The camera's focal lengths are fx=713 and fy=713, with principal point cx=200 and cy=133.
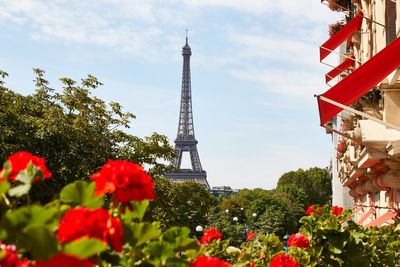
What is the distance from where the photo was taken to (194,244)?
3.00m

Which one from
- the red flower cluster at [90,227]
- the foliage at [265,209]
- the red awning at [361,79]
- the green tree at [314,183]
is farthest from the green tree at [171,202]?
the green tree at [314,183]

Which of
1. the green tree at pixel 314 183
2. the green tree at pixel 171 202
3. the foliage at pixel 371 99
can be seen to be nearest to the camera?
the foliage at pixel 371 99

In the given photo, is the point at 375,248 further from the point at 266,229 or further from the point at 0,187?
the point at 266,229

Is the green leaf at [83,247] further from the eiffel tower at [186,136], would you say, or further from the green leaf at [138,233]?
the eiffel tower at [186,136]

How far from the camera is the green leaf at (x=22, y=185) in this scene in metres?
2.51

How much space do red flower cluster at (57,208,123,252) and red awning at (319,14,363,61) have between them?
19.0 m

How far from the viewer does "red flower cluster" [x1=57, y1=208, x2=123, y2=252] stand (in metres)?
1.91

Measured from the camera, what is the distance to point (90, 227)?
1979mm

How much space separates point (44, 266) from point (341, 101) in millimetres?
9065

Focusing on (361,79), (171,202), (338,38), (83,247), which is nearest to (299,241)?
(361,79)

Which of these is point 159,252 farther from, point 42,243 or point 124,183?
point 42,243

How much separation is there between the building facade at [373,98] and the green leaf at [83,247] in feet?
27.6

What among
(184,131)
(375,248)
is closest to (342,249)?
(375,248)

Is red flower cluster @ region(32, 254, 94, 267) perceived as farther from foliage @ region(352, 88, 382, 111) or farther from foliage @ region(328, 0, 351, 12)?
foliage @ region(328, 0, 351, 12)
